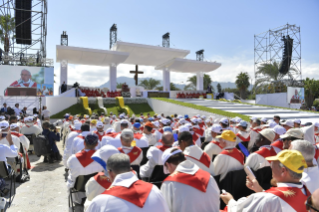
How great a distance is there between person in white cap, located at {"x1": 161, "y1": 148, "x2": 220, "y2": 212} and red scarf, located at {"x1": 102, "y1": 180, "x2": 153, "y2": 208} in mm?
500

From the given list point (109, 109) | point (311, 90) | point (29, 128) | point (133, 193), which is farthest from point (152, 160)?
point (311, 90)

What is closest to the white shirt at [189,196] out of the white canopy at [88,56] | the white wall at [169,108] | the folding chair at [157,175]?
the folding chair at [157,175]

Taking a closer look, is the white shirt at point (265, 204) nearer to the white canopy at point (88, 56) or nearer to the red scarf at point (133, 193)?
the red scarf at point (133, 193)

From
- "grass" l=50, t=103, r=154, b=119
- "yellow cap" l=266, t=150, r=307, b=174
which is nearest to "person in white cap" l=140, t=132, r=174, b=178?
"yellow cap" l=266, t=150, r=307, b=174

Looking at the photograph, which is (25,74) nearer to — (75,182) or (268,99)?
(75,182)

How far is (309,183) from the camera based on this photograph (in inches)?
103

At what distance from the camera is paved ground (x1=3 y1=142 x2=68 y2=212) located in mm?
4469

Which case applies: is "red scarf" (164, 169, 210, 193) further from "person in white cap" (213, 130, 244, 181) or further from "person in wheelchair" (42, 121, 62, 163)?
"person in wheelchair" (42, 121, 62, 163)

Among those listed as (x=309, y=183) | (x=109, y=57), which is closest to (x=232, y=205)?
(x=309, y=183)

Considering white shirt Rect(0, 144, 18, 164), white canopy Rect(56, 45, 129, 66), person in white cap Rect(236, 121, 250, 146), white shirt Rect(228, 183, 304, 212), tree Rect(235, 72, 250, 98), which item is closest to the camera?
white shirt Rect(228, 183, 304, 212)

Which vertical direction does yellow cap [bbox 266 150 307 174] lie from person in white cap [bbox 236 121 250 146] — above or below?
above

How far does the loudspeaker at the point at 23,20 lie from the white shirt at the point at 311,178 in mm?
22952

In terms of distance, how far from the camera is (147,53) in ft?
102

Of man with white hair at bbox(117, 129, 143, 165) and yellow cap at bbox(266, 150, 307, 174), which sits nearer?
yellow cap at bbox(266, 150, 307, 174)
